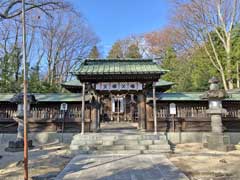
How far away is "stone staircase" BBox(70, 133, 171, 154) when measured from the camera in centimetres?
1040

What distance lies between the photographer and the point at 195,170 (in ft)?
22.7

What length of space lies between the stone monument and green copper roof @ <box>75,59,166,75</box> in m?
2.92

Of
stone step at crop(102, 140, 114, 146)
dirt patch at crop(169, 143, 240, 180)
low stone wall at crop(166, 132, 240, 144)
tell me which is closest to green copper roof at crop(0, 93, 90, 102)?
stone step at crop(102, 140, 114, 146)

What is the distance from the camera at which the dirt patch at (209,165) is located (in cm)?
636

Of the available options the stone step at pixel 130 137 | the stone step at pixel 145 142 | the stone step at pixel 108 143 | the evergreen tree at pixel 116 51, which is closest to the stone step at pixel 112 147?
the stone step at pixel 108 143

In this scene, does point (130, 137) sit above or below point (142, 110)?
below

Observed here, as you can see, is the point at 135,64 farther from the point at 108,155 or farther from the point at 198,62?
the point at 198,62

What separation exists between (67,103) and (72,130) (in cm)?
178

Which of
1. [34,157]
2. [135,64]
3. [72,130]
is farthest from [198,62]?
[34,157]

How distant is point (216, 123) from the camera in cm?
1127

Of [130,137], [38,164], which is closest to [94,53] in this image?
[130,137]

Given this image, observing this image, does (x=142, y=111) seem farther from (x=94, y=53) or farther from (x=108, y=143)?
(x=94, y=53)

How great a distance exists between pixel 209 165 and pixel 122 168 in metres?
3.08

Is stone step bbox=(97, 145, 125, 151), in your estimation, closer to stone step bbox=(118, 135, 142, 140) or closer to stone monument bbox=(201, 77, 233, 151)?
stone step bbox=(118, 135, 142, 140)
